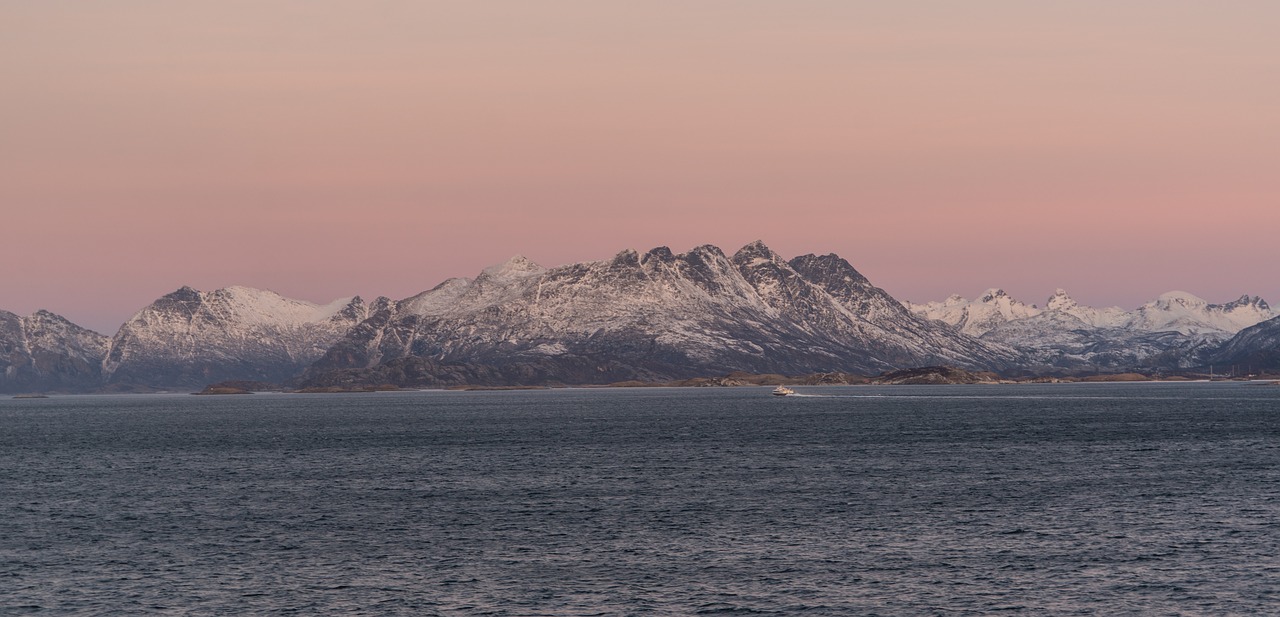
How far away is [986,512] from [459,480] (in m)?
57.3

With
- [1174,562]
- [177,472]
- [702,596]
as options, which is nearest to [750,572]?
[702,596]

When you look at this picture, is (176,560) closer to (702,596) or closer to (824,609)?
(702,596)

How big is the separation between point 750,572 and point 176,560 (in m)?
37.3

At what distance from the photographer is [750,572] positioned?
80.1 m

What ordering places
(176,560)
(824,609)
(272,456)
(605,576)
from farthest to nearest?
(272,456) < (176,560) < (605,576) < (824,609)

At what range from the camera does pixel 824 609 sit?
7006cm

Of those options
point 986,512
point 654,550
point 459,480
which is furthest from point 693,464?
point 654,550

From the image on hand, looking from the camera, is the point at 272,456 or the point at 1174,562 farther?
the point at 272,456

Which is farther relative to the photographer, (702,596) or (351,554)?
(351,554)

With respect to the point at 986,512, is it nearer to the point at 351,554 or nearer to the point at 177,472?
the point at 351,554

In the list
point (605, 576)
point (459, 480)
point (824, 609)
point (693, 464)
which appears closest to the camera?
point (824, 609)

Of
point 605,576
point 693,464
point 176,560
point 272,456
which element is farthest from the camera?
point 272,456

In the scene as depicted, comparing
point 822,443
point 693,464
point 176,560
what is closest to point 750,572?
point 176,560

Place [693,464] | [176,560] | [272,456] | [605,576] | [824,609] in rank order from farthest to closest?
[272,456] < [693,464] < [176,560] < [605,576] < [824,609]
